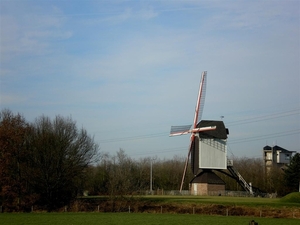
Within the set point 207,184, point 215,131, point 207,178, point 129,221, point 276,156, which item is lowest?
point 129,221

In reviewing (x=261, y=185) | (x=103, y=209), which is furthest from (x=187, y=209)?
(x=261, y=185)

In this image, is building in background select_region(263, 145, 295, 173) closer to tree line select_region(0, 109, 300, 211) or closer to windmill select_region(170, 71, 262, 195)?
windmill select_region(170, 71, 262, 195)

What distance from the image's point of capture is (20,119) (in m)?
44.8

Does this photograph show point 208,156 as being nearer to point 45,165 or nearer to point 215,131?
point 215,131

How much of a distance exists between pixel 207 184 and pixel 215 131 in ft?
23.9

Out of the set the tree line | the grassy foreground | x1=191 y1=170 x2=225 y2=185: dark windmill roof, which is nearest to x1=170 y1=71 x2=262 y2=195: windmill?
x1=191 y1=170 x2=225 y2=185: dark windmill roof

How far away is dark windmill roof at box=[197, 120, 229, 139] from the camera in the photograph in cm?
5972

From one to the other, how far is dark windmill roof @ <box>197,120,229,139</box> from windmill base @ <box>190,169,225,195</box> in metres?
4.74

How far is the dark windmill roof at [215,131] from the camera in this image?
59722 mm

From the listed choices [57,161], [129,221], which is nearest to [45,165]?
[57,161]

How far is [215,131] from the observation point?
60.4 meters

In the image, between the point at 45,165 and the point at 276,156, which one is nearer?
the point at 45,165

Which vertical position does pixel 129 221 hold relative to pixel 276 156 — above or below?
below

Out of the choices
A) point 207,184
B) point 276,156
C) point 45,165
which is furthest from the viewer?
point 276,156
